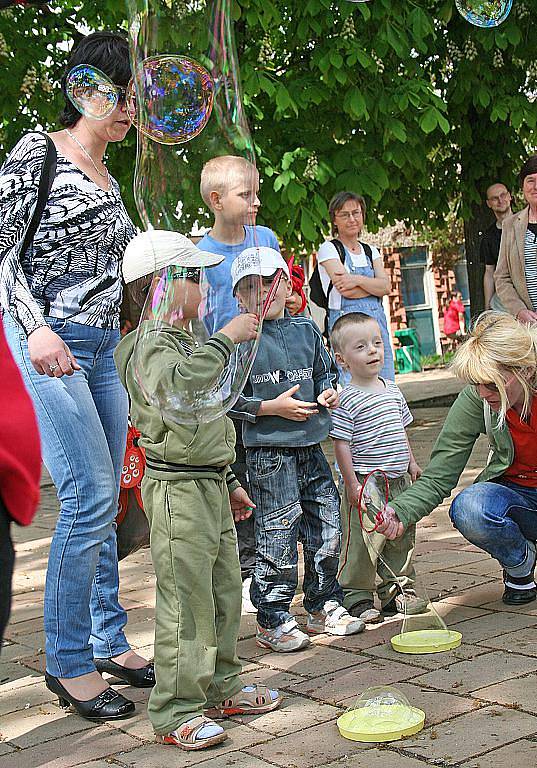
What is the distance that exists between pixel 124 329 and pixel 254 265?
2381 mm

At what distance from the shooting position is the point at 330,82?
379 inches

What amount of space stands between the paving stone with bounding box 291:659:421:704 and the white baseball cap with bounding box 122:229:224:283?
153cm

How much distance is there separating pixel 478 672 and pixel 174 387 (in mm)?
1483

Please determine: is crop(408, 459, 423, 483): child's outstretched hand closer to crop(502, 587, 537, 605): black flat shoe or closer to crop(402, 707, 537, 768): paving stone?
crop(502, 587, 537, 605): black flat shoe

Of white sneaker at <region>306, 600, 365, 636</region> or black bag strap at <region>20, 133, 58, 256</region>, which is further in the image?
white sneaker at <region>306, 600, 365, 636</region>

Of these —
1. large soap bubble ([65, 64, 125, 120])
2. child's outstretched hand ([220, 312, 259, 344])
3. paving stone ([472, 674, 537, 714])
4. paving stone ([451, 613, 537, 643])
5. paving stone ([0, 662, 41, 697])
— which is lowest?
paving stone ([0, 662, 41, 697])

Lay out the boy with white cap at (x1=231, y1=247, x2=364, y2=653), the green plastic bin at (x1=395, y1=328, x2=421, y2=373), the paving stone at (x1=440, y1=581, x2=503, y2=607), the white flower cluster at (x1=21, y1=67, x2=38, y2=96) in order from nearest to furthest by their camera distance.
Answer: the boy with white cap at (x1=231, y1=247, x2=364, y2=653) < the paving stone at (x1=440, y1=581, x2=503, y2=607) < the white flower cluster at (x1=21, y1=67, x2=38, y2=96) < the green plastic bin at (x1=395, y1=328, x2=421, y2=373)

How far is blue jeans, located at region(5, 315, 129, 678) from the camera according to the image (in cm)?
371

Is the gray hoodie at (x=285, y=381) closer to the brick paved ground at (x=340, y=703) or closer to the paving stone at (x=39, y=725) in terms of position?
the brick paved ground at (x=340, y=703)

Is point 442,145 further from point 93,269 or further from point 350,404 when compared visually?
point 93,269

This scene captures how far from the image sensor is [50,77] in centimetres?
1102

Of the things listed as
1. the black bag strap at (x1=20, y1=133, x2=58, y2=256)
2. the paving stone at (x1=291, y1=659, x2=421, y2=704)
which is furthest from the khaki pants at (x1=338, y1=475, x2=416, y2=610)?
the black bag strap at (x1=20, y1=133, x2=58, y2=256)

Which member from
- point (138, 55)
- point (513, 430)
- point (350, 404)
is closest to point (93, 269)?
point (138, 55)

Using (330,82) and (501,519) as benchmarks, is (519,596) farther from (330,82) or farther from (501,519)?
(330,82)
